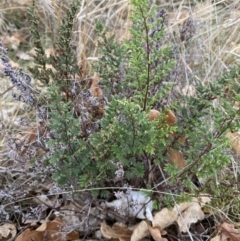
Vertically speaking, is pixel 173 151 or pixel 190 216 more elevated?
pixel 173 151

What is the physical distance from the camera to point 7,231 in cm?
162

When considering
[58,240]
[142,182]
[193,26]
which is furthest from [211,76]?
[58,240]

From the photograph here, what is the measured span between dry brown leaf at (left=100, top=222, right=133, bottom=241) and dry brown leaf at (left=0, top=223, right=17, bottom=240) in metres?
0.33

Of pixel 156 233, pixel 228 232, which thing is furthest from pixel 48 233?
pixel 228 232

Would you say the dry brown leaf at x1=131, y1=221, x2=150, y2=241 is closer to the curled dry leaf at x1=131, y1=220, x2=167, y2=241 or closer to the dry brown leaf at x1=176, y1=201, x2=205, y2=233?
the curled dry leaf at x1=131, y1=220, x2=167, y2=241

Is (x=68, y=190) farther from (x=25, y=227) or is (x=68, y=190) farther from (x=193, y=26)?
(x=193, y=26)

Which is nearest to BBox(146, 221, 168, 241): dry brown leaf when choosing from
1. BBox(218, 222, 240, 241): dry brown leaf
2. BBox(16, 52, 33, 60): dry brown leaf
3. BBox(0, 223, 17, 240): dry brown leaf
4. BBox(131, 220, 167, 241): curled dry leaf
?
BBox(131, 220, 167, 241): curled dry leaf

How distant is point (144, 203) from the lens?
1.51 meters

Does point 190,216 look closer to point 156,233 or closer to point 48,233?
point 156,233

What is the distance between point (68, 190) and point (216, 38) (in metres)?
1.25

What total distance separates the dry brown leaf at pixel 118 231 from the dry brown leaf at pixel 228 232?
0.30m

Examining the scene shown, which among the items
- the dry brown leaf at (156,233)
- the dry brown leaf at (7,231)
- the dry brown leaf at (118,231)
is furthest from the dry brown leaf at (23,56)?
the dry brown leaf at (156,233)

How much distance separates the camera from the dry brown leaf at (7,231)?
161 cm

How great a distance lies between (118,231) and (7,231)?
1.29ft
